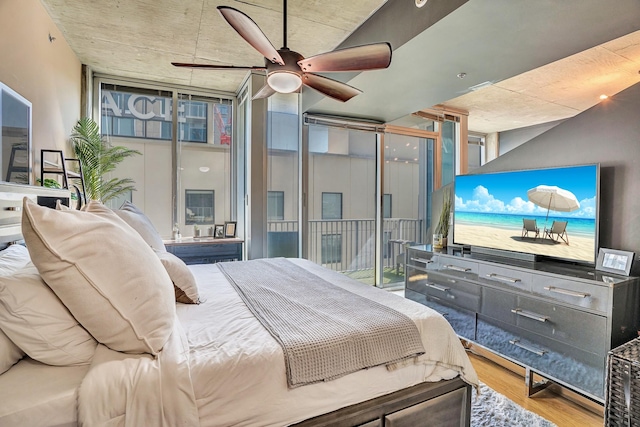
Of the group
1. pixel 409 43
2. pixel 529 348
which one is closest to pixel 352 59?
pixel 409 43

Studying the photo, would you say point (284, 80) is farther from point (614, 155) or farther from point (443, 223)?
point (443, 223)

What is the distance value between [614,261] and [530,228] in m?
0.58

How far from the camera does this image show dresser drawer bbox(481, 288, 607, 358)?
190 centimetres

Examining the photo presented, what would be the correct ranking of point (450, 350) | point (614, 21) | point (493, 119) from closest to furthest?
point (450, 350)
point (614, 21)
point (493, 119)

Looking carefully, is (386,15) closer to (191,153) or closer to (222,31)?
(222,31)

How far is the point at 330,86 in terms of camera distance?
2223 millimetres

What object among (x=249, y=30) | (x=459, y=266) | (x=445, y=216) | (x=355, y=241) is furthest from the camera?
(x=355, y=241)

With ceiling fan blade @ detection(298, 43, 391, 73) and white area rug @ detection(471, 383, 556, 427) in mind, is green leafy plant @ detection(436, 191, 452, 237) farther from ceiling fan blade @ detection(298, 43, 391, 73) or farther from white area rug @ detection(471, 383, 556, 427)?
ceiling fan blade @ detection(298, 43, 391, 73)

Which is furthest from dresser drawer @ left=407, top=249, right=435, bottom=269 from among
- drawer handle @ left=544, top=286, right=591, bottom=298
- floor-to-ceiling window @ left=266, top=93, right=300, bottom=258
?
floor-to-ceiling window @ left=266, top=93, right=300, bottom=258

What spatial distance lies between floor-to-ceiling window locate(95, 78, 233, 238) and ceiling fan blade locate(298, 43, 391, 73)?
2787mm

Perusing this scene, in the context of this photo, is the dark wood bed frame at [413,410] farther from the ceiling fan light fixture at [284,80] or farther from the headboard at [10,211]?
the ceiling fan light fixture at [284,80]

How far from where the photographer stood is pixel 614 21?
1761mm

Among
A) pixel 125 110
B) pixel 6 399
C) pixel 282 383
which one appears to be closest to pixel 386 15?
pixel 282 383

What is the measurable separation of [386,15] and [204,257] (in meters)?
3.10
